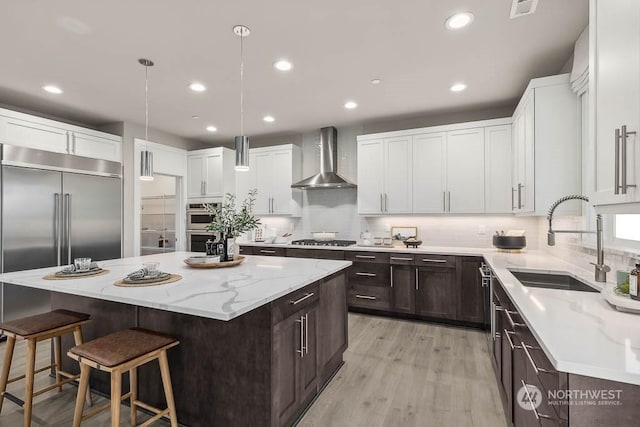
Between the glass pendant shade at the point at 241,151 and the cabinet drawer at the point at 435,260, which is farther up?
the glass pendant shade at the point at 241,151

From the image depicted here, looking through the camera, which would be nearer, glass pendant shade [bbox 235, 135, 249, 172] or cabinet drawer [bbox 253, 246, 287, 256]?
glass pendant shade [bbox 235, 135, 249, 172]

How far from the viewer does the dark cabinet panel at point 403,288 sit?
12.7 ft

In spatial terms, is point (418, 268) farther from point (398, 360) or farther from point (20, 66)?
point (20, 66)

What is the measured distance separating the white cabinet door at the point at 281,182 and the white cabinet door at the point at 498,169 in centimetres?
284

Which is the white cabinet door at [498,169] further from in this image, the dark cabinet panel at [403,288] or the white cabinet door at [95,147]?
the white cabinet door at [95,147]

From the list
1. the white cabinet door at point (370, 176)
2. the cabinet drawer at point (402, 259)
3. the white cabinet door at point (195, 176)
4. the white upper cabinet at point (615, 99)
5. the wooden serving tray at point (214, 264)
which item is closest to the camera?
the white upper cabinet at point (615, 99)

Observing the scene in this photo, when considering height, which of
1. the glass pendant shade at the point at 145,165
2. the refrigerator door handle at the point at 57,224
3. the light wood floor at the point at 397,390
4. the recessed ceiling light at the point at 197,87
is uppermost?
the recessed ceiling light at the point at 197,87

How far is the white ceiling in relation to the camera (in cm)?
214

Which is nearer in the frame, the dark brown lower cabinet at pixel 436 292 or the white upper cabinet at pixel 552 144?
the white upper cabinet at pixel 552 144

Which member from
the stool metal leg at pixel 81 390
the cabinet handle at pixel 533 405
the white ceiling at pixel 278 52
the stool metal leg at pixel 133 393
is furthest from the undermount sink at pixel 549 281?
the stool metal leg at pixel 81 390

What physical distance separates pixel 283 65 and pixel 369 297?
2.92m

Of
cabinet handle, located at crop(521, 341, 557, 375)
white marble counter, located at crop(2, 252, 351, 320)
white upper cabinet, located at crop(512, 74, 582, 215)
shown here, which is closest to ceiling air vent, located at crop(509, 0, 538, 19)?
white upper cabinet, located at crop(512, 74, 582, 215)

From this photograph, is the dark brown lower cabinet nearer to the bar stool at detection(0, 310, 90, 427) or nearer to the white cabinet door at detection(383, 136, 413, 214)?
the white cabinet door at detection(383, 136, 413, 214)

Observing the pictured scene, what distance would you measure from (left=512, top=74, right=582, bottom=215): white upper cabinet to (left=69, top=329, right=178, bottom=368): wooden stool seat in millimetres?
3048
